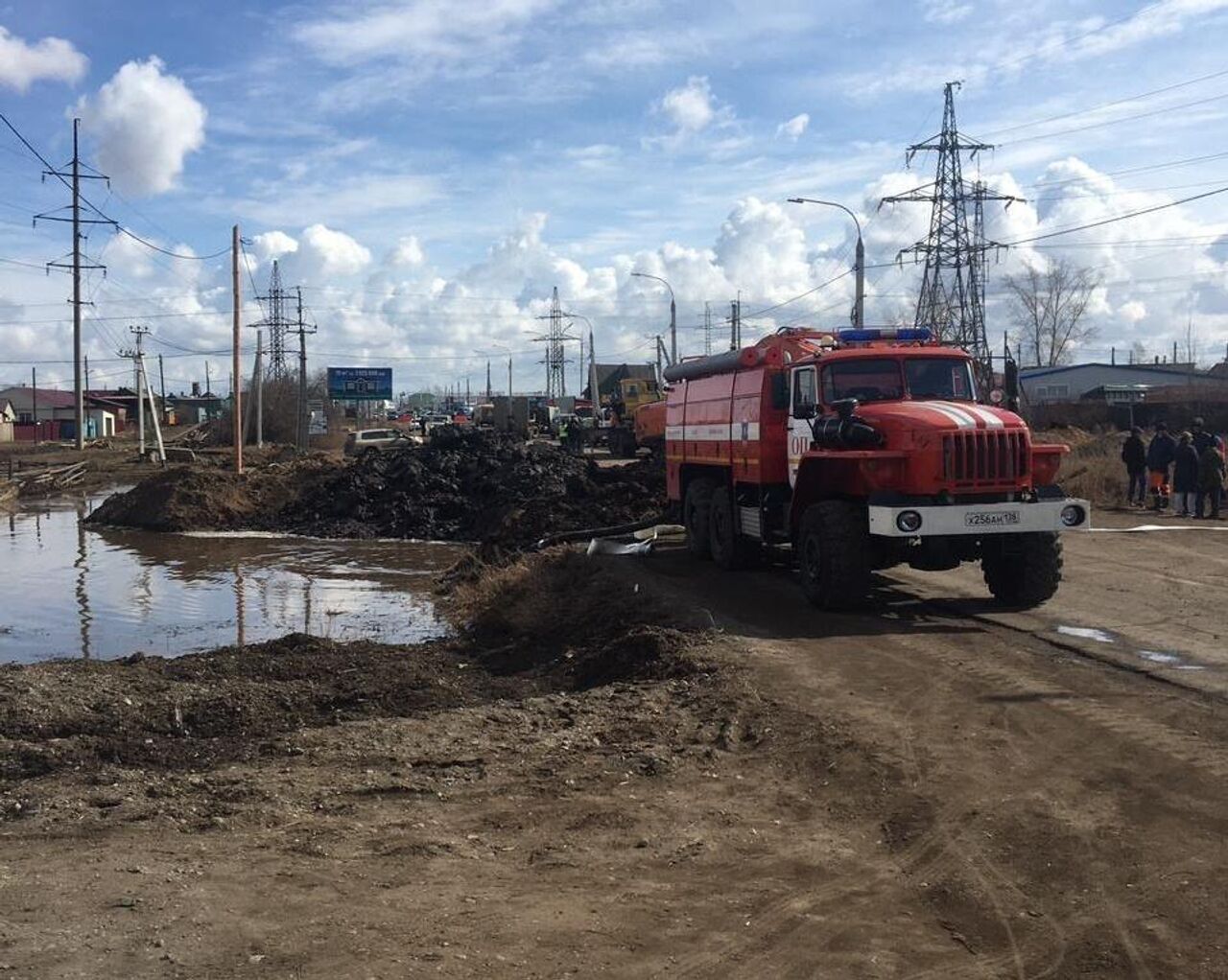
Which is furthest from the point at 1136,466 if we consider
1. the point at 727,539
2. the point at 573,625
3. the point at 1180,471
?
the point at 573,625

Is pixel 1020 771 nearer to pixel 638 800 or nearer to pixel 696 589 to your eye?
pixel 638 800

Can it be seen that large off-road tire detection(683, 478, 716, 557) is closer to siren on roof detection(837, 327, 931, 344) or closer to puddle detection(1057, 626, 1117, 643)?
siren on roof detection(837, 327, 931, 344)

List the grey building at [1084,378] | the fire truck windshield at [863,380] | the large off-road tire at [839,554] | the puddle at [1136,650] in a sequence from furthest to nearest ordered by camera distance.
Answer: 1. the grey building at [1084,378]
2. the fire truck windshield at [863,380]
3. the large off-road tire at [839,554]
4. the puddle at [1136,650]

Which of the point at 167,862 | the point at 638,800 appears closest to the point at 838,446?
the point at 638,800

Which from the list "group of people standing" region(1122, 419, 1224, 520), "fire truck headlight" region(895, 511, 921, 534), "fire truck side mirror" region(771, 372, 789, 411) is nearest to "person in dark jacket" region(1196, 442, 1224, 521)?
"group of people standing" region(1122, 419, 1224, 520)

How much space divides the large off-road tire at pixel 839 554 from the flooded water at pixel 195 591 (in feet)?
17.5

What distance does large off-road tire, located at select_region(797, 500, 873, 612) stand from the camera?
11.1m

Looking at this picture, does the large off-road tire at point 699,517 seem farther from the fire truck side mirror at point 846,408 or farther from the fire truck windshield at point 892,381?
the fire truck side mirror at point 846,408

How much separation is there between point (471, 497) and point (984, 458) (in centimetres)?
2113

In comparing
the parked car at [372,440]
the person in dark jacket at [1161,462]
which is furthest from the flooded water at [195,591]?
the parked car at [372,440]

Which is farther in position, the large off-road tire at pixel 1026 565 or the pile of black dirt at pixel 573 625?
the large off-road tire at pixel 1026 565

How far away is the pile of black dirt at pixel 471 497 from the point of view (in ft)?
78.0

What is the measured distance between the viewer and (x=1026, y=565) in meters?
11.4

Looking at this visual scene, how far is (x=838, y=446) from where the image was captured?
37.8 ft
